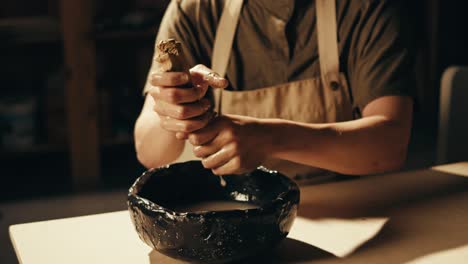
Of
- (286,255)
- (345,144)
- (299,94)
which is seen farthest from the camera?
(299,94)

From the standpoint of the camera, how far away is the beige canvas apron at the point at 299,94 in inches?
61.2

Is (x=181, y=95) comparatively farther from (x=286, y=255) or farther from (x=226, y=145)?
(x=286, y=255)

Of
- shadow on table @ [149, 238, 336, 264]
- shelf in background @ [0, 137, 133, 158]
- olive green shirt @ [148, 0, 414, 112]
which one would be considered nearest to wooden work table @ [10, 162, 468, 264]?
shadow on table @ [149, 238, 336, 264]

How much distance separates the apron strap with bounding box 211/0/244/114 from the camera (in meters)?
1.61

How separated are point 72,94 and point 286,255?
222 centimetres

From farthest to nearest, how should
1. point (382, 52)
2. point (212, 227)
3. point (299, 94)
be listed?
point (299, 94) → point (382, 52) → point (212, 227)

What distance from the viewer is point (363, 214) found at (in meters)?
1.21

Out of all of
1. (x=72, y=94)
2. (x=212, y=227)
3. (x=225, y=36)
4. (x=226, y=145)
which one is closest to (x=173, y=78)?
(x=226, y=145)

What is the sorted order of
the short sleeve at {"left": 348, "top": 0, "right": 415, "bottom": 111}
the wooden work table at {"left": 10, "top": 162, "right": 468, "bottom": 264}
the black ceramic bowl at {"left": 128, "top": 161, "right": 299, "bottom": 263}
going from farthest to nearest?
the short sleeve at {"left": 348, "top": 0, "right": 415, "bottom": 111}
the wooden work table at {"left": 10, "top": 162, "right": 468, "bottom": 264}
the black ceramic bowl at {"left": 128, "top": 161, "right": 299, "bottom": 263}

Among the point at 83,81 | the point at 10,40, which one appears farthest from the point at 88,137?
the point at 10,40

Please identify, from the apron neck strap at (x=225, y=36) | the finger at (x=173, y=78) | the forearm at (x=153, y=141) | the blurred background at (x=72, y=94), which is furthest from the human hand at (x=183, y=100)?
the blurred background at (x=72, y=94)

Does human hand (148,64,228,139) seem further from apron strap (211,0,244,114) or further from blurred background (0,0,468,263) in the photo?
blurred background (0,0,468,263)

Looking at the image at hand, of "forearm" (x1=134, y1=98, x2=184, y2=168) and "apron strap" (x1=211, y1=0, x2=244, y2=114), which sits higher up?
"apron strap" (x1=211, y1=0, x2=244, y2=114)

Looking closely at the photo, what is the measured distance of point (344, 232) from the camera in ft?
3.71
